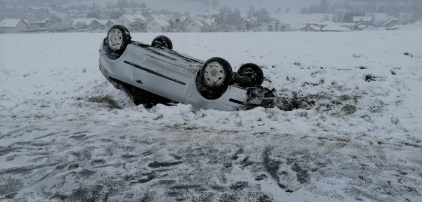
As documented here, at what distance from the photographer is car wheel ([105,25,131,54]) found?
20.6ft

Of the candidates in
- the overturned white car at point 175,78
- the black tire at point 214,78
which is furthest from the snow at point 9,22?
the black tire at point 214,78

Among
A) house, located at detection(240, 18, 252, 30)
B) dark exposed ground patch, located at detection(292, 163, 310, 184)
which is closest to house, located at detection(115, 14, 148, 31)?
house, located at detection(240, 18, 252, 30)

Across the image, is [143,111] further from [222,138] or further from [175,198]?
[175,198]

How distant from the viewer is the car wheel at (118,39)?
20.6ft

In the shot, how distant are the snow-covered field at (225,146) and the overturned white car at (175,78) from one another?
1.09ft

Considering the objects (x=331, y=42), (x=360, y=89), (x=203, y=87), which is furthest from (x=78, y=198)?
(x=331, y=42)

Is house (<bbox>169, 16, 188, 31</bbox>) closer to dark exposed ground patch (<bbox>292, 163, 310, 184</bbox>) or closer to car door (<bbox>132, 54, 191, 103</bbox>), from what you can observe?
car door (<bbox>132, 54, 191, 103</bbox>)

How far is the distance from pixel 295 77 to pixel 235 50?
4503mm

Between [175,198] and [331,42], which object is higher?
[331,42]

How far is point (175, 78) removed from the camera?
230 inches

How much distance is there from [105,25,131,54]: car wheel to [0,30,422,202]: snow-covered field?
1347mm

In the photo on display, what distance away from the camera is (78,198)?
299cm

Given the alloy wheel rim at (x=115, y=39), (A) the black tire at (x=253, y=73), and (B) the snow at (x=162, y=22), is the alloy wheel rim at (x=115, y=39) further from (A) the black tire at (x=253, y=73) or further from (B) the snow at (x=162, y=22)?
(B) the snow at (x=162, y=22)

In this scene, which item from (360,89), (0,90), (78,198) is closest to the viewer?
(78,198)
